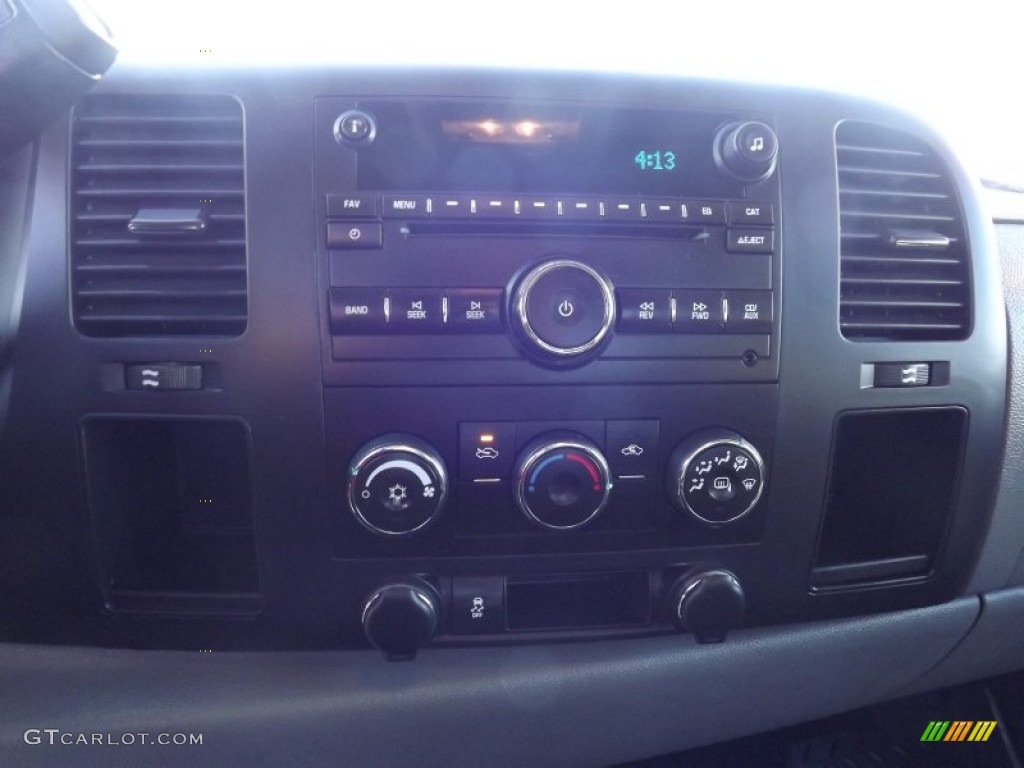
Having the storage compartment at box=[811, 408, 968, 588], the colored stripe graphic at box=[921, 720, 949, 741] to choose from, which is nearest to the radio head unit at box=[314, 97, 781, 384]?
the storage compartment at box=[811, 408, 968, 588]

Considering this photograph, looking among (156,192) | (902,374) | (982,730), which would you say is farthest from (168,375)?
(982,730)

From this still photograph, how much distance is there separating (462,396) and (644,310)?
0.24 meters

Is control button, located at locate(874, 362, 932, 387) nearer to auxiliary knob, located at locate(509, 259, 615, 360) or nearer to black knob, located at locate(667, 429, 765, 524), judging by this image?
black knob, located at locate(667, 429, 765, 524)

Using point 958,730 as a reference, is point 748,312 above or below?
above

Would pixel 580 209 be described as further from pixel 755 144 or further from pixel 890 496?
pixel 890 496

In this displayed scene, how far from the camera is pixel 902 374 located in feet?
3.88

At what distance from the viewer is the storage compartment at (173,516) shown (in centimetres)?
110

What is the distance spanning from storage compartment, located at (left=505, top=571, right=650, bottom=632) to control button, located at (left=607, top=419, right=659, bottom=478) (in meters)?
0.15

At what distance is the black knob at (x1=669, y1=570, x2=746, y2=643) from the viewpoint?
1117 mm

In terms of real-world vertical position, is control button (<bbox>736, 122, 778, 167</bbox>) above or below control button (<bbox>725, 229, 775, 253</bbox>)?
above

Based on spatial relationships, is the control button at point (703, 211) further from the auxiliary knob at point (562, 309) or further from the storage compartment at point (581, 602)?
the storage compartment at point (581, 602)

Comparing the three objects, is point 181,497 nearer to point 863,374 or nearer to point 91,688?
point 91,688

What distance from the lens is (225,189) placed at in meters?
1.01

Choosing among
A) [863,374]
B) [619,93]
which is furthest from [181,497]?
[863,374]
